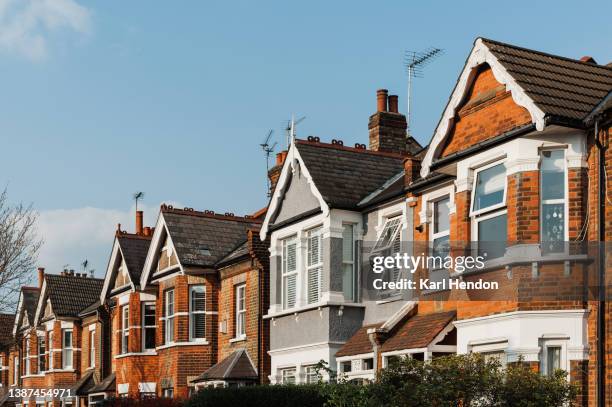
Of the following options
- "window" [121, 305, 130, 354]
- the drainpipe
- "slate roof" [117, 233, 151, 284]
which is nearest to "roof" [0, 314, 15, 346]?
"window" [121, 305, 130, 354]

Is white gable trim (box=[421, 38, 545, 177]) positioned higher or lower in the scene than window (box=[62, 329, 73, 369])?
higher

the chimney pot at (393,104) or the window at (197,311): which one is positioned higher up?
the chimney pot at (393,104)

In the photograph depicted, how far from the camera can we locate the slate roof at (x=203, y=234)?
33.3 meters

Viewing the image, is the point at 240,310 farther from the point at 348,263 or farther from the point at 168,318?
the point at 348,263

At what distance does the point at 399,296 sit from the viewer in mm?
24219

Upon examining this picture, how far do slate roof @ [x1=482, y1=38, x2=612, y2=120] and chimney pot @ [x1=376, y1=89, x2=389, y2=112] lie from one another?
11135mm

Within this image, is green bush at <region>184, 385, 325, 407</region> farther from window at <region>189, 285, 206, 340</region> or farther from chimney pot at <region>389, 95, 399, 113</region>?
chimney pot at <region>389, 95, 399, 113</region>

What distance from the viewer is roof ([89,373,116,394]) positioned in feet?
129

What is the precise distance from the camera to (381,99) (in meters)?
30.9

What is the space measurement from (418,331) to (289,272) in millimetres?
6119

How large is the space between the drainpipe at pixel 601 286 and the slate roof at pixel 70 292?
33.0m

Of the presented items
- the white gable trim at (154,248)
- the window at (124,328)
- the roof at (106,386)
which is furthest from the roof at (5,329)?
the white gable trim at (154,248)

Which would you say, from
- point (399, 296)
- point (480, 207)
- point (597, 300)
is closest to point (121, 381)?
point (399, 296)

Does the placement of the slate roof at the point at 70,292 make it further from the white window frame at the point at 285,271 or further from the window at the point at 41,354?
the white window frame at the point at 285,271
